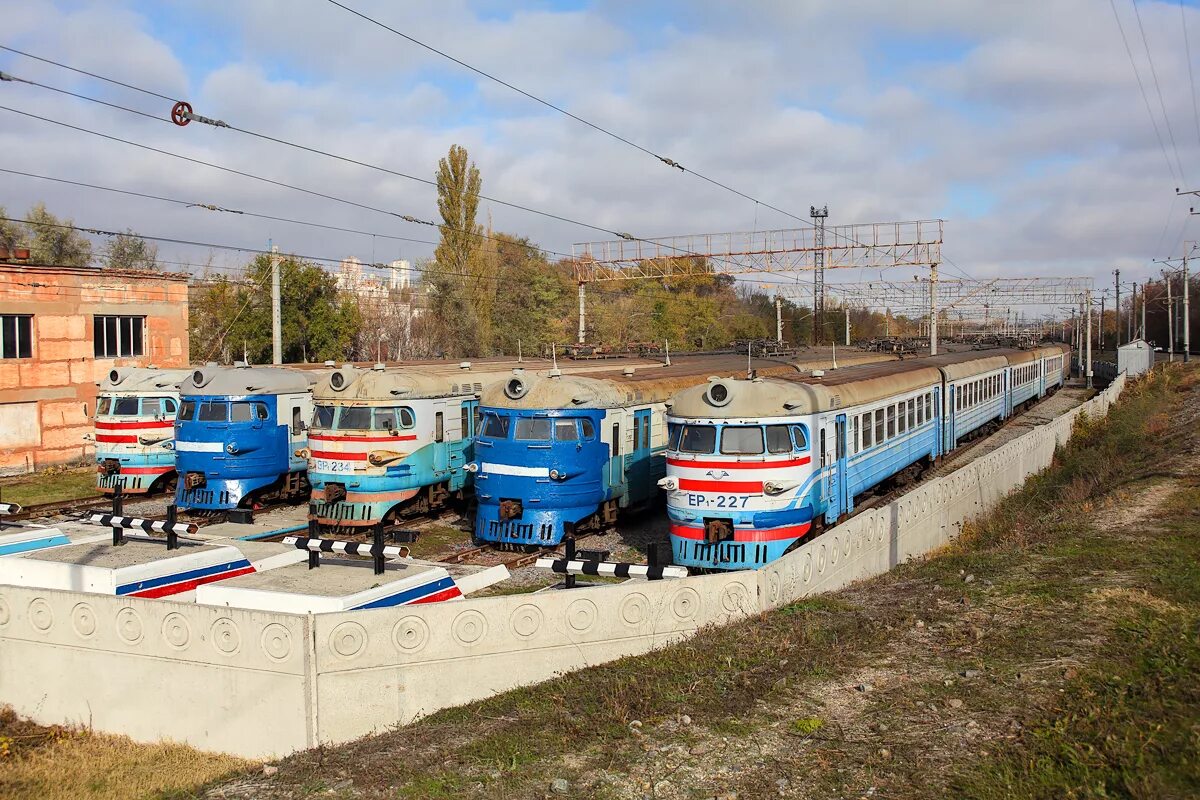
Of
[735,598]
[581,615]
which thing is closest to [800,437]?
[735,598]

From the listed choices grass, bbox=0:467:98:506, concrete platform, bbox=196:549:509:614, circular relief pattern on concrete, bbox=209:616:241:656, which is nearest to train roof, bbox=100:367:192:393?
grass, bbox=0:467:98:506

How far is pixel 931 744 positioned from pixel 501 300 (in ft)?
173

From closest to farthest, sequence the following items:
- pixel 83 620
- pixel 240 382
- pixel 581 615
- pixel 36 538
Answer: pixel 83 620 → pixel 581 615 → pixel 36 538 → pixel 240 382

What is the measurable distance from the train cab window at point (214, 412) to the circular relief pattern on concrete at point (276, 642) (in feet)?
42.4

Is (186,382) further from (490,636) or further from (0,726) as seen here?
(490,636)

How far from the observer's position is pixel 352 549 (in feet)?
35.1

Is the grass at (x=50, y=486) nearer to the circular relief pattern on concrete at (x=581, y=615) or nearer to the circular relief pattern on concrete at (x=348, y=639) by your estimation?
the circular relief pattern on concrete at (x=348, y=639)

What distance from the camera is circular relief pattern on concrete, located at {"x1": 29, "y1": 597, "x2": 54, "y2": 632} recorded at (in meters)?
9.52

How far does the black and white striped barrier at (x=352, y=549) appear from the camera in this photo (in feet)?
33.8

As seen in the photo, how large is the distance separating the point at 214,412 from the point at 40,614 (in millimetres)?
11242

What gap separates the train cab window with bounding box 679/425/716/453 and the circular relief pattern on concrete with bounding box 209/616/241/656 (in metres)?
7.13

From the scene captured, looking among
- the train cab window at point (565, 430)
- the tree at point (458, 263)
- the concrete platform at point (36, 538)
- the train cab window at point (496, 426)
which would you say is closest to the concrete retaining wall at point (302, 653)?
the concrete platform at point (36, 538)

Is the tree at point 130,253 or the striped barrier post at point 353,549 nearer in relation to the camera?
Answer: the striped barrier post at point 353,549

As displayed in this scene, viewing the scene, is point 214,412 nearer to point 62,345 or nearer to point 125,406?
point 125,406
